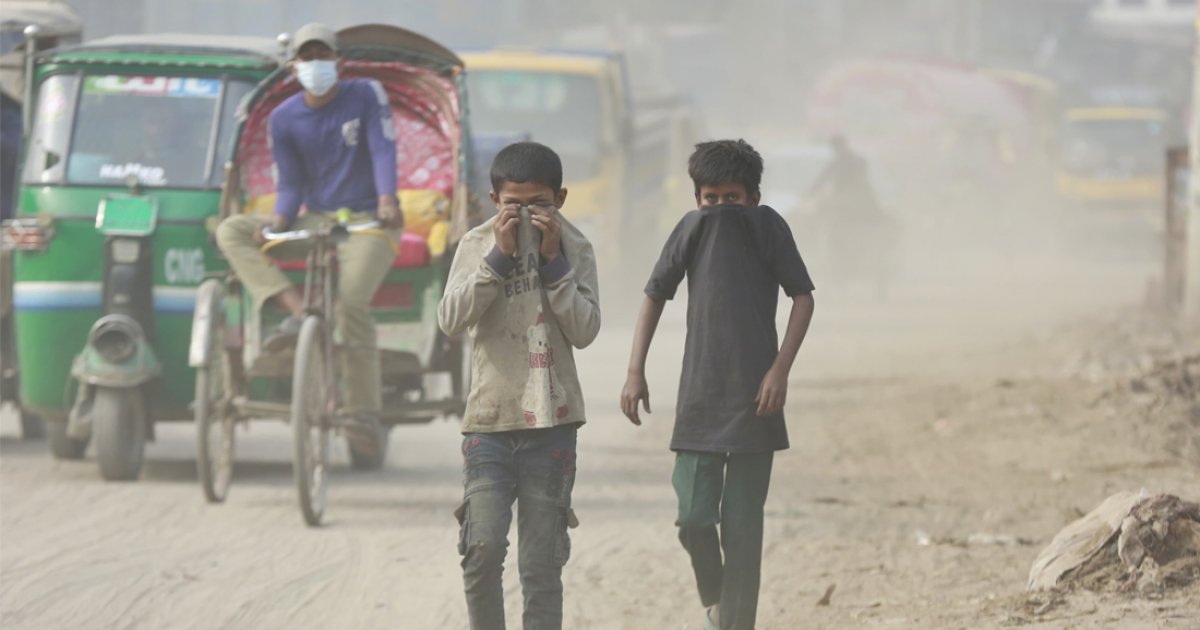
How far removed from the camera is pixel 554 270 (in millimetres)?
5051

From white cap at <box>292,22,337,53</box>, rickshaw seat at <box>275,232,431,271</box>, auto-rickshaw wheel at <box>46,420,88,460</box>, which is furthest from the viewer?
auto-rickshaw wheel at <box>46,420,88,460</box>

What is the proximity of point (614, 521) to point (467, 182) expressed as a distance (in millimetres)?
1941

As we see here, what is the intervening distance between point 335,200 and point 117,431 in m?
1.62

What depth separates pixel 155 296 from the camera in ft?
31.4

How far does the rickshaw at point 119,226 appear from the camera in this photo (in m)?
9.45

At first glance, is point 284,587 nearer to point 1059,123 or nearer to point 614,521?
point 614,521

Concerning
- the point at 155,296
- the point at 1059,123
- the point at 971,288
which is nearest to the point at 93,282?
the point at 155,296

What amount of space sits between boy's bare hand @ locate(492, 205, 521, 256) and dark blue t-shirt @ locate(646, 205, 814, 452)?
528mm

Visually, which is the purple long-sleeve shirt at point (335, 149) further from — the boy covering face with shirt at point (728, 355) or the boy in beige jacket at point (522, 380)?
the boy in beige jacket at point (522, 380)

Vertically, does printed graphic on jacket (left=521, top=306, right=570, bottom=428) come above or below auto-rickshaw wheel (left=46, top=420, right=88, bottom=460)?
above

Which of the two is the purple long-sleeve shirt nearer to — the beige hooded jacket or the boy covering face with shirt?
the boy covering face with shirt

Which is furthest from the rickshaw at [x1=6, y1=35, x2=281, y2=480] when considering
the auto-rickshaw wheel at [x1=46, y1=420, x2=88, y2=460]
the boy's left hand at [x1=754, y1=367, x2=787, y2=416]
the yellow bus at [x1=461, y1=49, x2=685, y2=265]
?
the yellow bus at [x1=461, y1=49, x2=685, y2=265]

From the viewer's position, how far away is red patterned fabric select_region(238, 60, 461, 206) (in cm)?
969

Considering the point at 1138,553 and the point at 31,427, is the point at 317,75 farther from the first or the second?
the point at 1138,553
